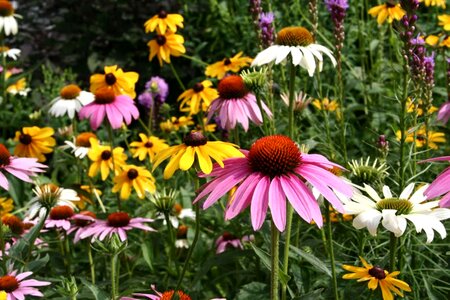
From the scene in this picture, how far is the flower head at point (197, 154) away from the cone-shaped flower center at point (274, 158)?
0.08 metres

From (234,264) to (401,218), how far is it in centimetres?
102

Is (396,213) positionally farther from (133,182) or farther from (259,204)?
(133,182)

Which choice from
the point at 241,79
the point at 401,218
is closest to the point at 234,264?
the point at 241,79

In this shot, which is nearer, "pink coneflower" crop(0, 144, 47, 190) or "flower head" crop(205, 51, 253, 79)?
"pink coneflower" crop(0, 144, 47, 190)

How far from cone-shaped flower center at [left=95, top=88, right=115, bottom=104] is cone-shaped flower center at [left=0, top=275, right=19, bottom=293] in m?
1.01

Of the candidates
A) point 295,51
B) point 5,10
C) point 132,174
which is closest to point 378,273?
point 295,51

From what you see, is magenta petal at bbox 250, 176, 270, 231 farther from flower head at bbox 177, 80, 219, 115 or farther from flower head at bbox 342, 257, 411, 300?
flower head at bbox 177, 80, 219, 115

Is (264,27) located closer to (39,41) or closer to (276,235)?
(276,235)

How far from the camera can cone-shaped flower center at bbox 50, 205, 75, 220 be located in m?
2.28

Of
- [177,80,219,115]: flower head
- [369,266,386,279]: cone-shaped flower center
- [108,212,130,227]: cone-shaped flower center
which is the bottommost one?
[108,212,130,227]: cone-shaped flower center

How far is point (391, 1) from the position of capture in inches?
115

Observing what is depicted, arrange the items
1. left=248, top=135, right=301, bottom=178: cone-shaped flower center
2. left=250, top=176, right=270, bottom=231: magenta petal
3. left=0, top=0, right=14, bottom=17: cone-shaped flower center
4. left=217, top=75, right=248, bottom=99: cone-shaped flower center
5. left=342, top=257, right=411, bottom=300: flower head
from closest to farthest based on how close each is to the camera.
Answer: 1. left=250, top=176, right=270, bottom=231: magenta petal
2. left=248, top=135, right=301, bottom=178: cone-shaped flower center
3. left=342, top=257, right=411, bottom=300: flower head
4. left=217, top=75, right=248, bottom=99: cone-shaped flower center
5. left=0, top=0, right=14, bottom=17: cone-shaped flower center

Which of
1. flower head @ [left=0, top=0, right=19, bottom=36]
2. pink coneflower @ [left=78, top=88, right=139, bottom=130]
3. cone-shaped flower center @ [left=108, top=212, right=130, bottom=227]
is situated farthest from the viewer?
flower head @ [left=0, top=0, right=19, bottom=36]

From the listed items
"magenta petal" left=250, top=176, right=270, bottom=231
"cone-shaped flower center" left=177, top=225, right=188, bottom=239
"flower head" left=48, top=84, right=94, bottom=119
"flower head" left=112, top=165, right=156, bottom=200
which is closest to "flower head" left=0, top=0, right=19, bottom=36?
"flower head" left=48, top=84, right=94, bottom=119
